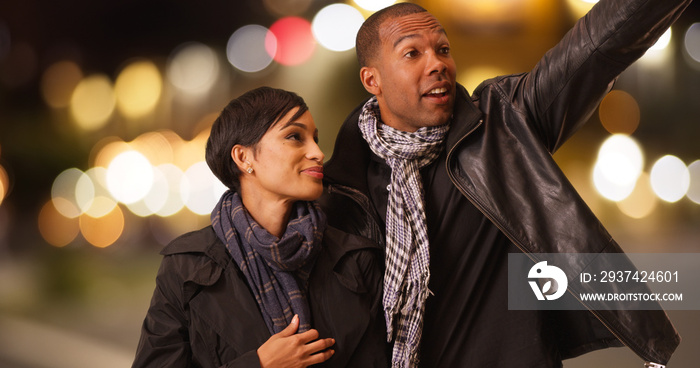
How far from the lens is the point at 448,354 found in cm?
237

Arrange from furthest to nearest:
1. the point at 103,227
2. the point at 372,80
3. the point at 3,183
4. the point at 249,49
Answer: the point at 103,227, the point at 3,183, the point at 249,49, the point at 372,80

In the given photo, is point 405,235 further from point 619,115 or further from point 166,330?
point 619,115

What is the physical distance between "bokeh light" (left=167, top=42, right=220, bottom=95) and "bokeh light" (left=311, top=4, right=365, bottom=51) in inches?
79.7

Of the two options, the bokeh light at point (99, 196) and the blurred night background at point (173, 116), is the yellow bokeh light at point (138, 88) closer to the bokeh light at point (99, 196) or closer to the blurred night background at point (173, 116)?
the blurred night background at point (173, 116)

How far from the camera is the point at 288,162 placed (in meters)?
2.11

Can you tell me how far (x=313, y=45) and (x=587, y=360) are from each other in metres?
8.47

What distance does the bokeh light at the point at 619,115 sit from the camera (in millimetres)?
14867

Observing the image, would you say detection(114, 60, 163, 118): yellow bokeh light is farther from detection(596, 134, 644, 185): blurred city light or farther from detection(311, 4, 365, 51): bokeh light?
detection(596, 134, 644, 185): blurred city light

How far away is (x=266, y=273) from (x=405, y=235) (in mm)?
522

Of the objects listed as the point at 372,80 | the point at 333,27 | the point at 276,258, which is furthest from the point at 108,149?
the point at 276,258

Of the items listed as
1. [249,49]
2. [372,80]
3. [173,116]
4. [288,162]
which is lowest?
[288,162]

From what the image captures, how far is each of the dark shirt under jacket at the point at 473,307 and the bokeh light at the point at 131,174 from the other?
1382cm

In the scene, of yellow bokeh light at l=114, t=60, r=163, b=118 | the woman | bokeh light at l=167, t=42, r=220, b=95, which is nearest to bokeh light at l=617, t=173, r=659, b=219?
bokeh light at l=167, t=42, r=220, b=95

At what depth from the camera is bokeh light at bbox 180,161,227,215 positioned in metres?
14.7
